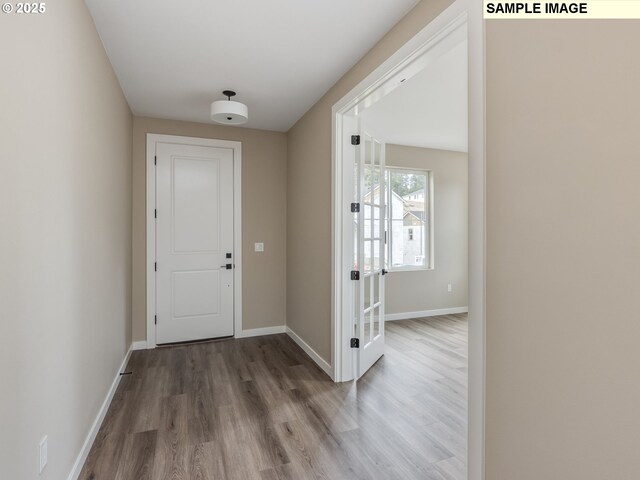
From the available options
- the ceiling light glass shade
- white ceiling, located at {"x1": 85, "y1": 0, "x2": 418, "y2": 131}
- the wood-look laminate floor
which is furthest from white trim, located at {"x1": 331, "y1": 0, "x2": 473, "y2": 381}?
the ceiling light glass shade

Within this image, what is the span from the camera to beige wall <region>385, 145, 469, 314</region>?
196 inches

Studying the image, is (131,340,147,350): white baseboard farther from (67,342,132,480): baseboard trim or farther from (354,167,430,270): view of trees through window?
(354,167,430,270): view of trees through window

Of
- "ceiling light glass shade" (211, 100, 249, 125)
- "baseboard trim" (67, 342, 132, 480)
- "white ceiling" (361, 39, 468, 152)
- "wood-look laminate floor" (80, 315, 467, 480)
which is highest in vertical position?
"white ceiling" (361, 39, 468, 152)

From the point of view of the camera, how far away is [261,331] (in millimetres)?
4227

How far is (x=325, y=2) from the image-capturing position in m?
1.86

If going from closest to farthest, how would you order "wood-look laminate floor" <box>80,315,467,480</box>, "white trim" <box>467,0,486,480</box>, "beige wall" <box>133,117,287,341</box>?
"white trim" <box>467,0,486,480</box> → "wood-look laminate floor" <box>80,315,467,480</box> → "beige wall" <box>133,117,287,341</box>

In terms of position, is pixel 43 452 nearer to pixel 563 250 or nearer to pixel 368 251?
pixel 563 250

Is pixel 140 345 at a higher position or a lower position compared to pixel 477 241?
lower

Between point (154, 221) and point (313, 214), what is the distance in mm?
1833

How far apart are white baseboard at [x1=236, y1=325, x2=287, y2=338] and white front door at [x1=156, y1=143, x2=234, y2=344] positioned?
17 centimetres

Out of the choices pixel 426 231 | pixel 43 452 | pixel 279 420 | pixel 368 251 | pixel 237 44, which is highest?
pixel 237 44

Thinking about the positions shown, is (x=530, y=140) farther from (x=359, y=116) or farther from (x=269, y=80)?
(x=269, y=80)

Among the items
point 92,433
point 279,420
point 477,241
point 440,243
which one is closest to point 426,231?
point 440,243

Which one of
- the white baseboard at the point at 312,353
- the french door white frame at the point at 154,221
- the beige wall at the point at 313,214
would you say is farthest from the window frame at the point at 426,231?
the french door white frame at the point at 154,221
